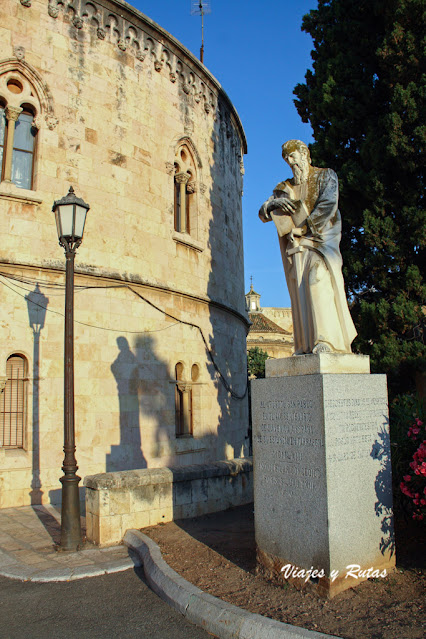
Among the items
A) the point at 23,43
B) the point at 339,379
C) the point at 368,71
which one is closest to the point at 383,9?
the point at 368,71

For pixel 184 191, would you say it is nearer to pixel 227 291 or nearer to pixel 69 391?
pixel 227 291

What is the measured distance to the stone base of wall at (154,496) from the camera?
633cm

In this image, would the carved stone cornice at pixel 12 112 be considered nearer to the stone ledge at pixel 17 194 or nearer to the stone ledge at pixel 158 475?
the stone ledge at pixel 17 194

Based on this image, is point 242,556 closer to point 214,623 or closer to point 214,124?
point 214,623

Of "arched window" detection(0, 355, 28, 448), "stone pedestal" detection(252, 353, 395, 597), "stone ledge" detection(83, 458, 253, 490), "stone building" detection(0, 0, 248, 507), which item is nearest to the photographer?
"stone pedestal" detection(252, 353, 395, 597)

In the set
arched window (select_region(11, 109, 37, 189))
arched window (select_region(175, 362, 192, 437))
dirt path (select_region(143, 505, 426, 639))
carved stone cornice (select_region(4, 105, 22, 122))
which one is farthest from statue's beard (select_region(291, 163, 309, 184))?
arched window (select_region(175, 362, 192, 437))

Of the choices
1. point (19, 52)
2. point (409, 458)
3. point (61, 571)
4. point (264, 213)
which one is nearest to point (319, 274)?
point (264, 213)

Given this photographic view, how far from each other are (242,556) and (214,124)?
12377 mm

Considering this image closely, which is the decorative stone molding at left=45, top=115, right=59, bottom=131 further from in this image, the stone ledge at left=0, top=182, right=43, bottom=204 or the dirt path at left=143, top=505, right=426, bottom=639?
the dirt path at left=143, top=505, right=426, bottom=639

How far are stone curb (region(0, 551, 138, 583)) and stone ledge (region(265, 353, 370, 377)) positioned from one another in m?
2.65

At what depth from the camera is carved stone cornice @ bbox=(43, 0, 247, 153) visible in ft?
36.4

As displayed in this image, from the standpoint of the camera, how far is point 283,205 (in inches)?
202

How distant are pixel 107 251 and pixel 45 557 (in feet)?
21.0

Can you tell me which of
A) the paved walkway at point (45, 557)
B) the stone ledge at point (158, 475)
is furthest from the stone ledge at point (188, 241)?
the paved walkway at point (45, 557)
